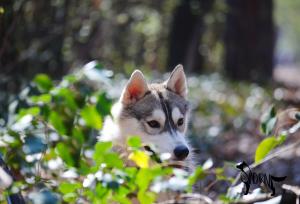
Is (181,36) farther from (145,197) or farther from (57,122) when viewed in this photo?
(145,197)

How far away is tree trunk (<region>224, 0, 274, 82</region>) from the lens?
18.9m

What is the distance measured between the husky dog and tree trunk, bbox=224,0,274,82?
13164mm

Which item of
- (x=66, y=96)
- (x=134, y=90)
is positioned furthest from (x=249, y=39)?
(x=66, y=96)

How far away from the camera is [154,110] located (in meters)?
5.59

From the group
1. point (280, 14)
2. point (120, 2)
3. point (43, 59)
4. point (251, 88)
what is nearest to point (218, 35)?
point (251, 88)

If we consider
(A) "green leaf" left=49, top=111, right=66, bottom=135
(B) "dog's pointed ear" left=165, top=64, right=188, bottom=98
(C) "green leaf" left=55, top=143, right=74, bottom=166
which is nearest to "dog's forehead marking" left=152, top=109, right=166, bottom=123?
(B) "dog's pointed ear" left=165, top=64, right=188, bottom=98

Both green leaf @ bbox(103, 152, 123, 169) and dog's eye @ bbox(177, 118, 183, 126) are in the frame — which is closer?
green leaf @ bbox(103, 152, 123, 169)

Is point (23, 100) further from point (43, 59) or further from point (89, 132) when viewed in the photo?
point (43, 59)

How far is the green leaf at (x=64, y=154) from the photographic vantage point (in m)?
3.43

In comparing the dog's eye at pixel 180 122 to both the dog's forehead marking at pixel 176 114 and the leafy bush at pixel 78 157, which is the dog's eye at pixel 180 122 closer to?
the dog's forehead marking at pixel 176 114

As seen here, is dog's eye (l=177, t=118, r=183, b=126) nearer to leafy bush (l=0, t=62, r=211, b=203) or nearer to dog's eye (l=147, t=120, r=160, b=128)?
dog's eye (l=147, t=120, r=160, b=128)

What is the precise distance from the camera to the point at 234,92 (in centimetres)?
1530

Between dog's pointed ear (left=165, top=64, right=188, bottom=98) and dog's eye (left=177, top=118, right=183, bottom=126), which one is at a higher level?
dog's pointed ear (left=165, top=64, right=188, bottom=98)

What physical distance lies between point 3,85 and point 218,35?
14.7 m
